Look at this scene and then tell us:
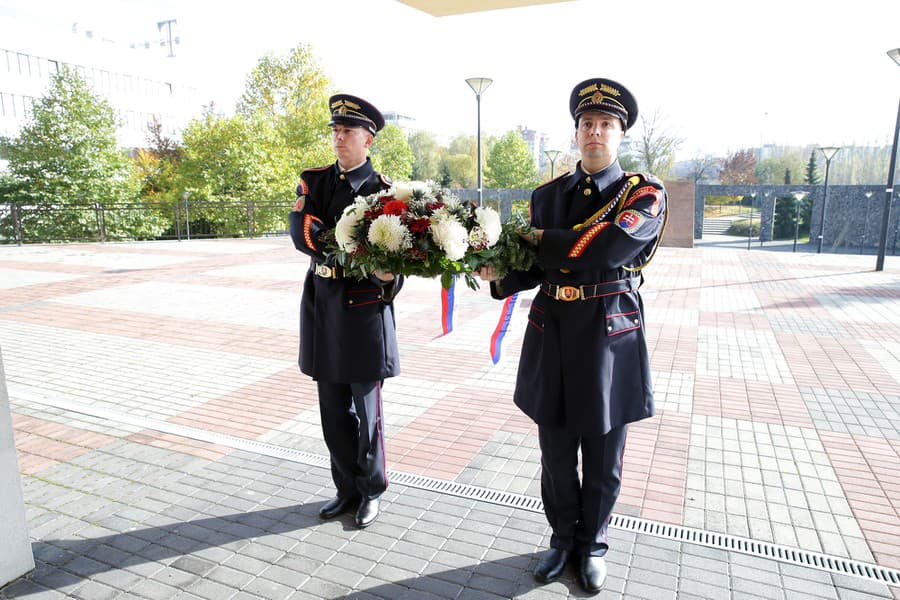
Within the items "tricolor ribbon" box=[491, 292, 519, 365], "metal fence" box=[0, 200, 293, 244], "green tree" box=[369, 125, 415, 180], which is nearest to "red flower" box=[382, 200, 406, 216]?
"tricolor ribbon" box=[491, 292, 519, 365]

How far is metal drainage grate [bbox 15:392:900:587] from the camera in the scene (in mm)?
2777

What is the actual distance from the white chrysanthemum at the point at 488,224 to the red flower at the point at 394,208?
290 mm

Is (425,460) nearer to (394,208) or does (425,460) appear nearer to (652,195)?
(394,208)

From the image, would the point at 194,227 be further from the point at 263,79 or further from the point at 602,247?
the point at 602,247

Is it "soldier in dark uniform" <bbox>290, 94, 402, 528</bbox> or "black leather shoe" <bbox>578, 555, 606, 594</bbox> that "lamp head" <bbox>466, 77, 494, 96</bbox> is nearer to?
"soldier in dark uniform" <bbox>290, 94, 402, 528</bbox>

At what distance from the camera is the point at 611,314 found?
2555 millimetres

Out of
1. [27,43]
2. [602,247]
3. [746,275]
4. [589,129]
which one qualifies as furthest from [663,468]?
[27,43]

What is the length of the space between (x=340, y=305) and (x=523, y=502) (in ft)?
4.82

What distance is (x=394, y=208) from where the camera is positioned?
2412mm

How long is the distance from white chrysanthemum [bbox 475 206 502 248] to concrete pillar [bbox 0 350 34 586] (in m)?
2.11

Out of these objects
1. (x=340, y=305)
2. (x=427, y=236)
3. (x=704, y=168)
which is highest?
(x=704, y=168)

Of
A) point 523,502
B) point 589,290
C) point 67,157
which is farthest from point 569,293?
point 67,157

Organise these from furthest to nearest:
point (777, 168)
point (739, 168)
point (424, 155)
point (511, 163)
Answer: point (424, 155) < point (777, 168) < point (739, 168) < point (511, 163)

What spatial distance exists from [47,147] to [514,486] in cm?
2516
